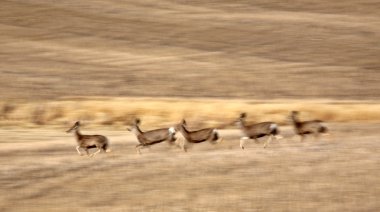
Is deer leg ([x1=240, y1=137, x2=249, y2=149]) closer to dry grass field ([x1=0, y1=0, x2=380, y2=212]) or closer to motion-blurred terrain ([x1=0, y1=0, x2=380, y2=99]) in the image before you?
dry grass field ([x1=0, y1=0, x2=380, y2=212])

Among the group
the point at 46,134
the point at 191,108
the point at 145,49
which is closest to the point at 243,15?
the point at 145,49

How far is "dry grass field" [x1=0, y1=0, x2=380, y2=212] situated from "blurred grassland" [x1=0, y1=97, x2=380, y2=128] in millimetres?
54

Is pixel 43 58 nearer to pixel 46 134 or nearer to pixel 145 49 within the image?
pixel 145 49

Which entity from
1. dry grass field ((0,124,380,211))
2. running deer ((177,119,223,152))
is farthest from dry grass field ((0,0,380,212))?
running deer ((177,119,223,152))

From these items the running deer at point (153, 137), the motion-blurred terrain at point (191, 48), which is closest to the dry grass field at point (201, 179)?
the running deer at point (153, 137)

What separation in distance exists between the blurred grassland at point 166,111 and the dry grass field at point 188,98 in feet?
0.18

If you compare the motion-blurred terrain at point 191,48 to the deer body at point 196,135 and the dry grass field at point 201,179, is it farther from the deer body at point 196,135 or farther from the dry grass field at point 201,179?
the dry grass field at point 201,179

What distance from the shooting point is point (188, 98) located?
26859 mm

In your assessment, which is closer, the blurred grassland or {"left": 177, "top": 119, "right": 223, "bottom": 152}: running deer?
{"left": 177, "top": 119, "right": 223, "bottom": 152}: running deer

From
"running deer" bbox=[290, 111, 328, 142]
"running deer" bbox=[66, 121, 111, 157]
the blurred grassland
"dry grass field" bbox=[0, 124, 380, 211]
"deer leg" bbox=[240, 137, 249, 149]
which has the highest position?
the blurred grassland

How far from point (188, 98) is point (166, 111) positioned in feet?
5.63

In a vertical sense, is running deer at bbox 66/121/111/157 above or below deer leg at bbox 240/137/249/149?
above

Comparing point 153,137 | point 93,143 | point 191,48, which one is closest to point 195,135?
point 153,137

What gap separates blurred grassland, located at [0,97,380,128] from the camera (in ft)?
80.7
